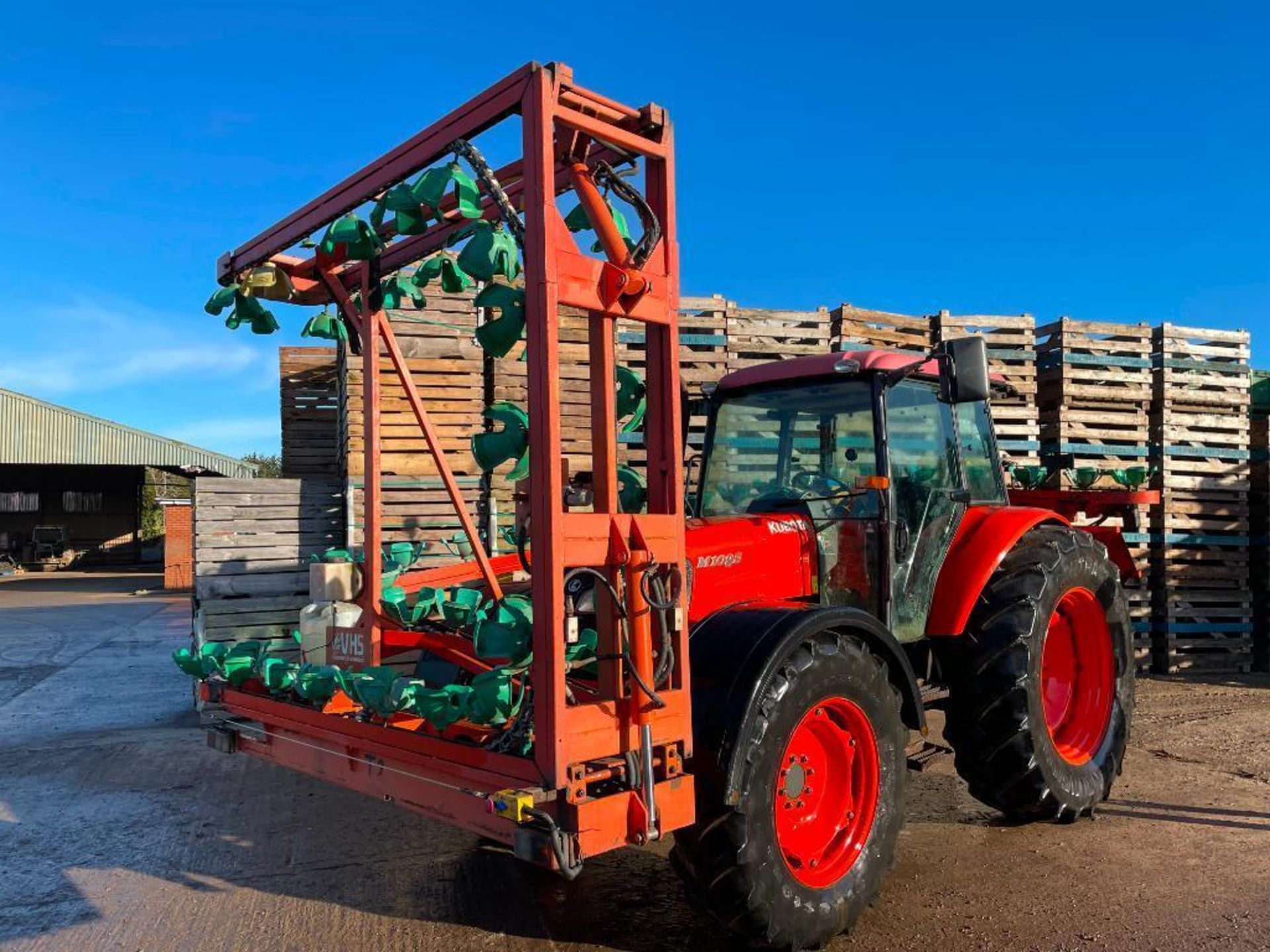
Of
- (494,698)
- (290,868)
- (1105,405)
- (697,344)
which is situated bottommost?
(290,868)

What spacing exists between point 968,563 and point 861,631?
1173 mm

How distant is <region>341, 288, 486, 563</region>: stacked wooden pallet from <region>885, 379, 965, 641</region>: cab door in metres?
3.90

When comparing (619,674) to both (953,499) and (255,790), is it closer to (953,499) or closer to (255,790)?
(953,499)

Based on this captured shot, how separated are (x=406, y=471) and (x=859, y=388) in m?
4.23

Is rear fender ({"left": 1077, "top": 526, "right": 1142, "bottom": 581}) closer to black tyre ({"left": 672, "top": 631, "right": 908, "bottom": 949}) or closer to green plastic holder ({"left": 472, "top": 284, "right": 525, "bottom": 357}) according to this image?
black tyre ({"left": 672, "top": 631, "right": 908, "bottom": 949})

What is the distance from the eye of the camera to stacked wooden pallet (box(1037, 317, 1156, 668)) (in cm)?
915

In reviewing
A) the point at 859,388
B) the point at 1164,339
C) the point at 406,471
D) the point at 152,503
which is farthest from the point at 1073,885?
the point at 152,503

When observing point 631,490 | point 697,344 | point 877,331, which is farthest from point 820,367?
point 877,331

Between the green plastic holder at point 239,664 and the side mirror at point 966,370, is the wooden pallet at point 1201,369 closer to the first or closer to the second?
the side mirror at point 966,370

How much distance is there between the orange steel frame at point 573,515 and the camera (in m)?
2.75

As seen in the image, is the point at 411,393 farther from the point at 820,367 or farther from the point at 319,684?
the point at 820,367

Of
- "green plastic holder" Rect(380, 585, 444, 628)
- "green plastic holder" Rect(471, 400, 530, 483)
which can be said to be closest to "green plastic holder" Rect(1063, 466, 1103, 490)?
"green plastic holder" Rect(380, 585, 444, 628)

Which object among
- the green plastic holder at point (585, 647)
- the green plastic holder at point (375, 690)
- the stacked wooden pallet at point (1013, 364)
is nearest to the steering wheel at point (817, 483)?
the green plastic holder at point (585, 647)

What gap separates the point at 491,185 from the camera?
9.59 ft
